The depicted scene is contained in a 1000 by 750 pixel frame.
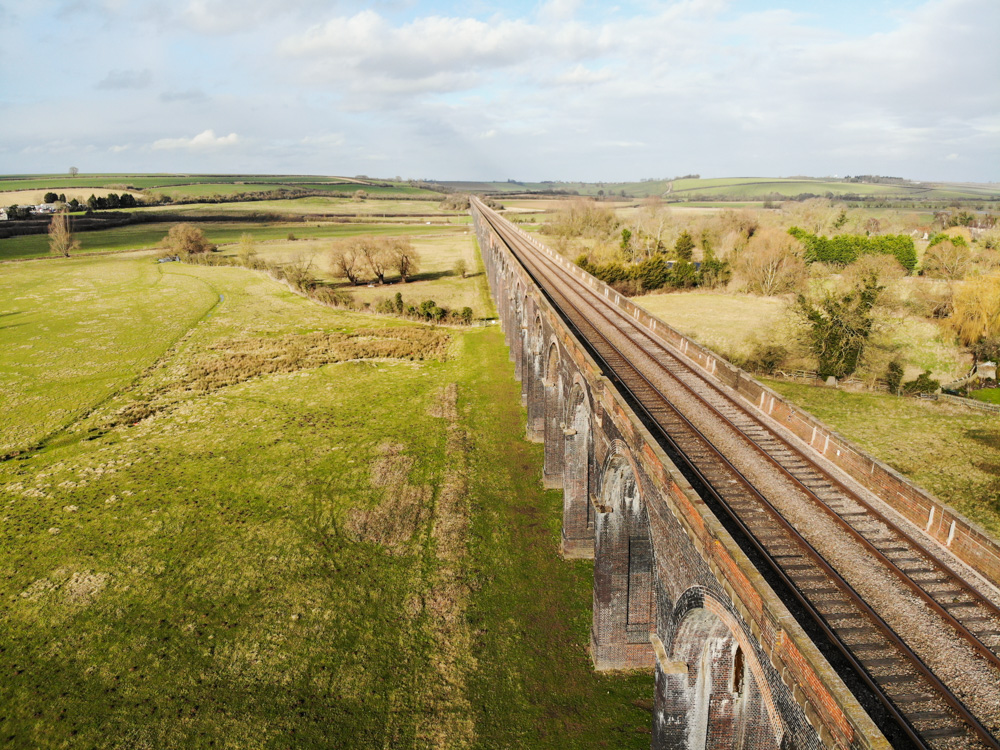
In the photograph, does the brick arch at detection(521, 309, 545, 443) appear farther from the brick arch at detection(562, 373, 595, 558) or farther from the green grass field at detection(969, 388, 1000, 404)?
the green grass field at detection(969, 388, 1000, 404)

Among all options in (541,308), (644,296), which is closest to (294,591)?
(541,308)

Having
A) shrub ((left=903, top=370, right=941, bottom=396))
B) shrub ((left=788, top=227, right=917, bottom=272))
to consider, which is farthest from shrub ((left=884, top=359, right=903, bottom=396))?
shrub ((left=788, top=227, right=917, bottom=272))

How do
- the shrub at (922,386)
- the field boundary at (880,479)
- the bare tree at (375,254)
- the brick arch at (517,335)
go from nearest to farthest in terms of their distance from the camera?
the field boundary at (880,479), the brick arch at (517,335), the shrub at (922,386), the bare tree at (375,254)

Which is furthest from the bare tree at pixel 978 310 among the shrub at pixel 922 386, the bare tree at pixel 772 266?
the bare tree at pixel 772 266

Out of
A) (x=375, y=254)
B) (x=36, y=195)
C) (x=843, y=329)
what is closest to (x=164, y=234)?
(x=375, y=254)

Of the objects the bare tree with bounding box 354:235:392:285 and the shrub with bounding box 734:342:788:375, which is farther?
the bare tree with bounding box 354:235:392:285

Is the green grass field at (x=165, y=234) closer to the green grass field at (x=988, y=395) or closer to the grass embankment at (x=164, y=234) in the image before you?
the grass embankment at (x=164, y=234)

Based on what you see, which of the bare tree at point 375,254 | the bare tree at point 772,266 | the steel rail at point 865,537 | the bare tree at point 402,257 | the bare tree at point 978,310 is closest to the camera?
the steel rail at point 865,537
